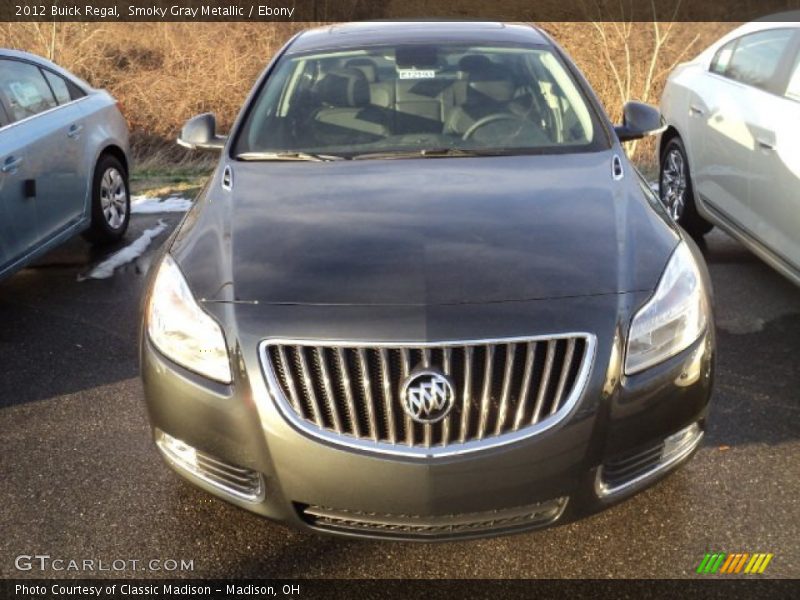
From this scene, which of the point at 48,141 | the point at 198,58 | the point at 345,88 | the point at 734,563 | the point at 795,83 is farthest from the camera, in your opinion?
the point at 198,58

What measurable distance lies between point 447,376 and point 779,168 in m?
2.83

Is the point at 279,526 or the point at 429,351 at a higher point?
the point at 429,351

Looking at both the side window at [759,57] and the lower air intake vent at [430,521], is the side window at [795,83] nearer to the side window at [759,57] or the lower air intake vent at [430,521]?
the side window at [759,57]

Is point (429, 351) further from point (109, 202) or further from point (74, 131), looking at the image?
point (109, 202)

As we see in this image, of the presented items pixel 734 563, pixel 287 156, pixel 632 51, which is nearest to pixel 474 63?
pixel 287 156

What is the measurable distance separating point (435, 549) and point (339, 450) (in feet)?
2.23

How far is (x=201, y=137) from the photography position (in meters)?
4.04

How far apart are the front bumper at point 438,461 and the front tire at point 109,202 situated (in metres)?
3.78

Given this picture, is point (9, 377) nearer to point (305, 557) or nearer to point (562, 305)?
point (305, 557)

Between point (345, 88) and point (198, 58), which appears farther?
point (198, 58)

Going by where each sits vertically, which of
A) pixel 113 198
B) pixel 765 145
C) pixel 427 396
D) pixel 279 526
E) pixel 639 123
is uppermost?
pixel 639 123

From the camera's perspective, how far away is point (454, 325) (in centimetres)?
232

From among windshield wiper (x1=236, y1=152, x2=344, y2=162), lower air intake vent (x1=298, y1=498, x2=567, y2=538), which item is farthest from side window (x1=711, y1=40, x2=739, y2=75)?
lower air intake vent (x1=298, y1=498, x2=567, y2=538)

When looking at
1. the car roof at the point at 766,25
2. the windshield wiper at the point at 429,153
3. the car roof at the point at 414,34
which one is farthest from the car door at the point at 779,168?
the windshield wiper at the point at 429,153
